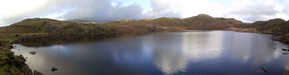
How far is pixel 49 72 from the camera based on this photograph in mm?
47562

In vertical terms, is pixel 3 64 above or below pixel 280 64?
above

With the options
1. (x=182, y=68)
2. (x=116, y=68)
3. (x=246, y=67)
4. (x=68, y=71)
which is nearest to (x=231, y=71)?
(x=246, y=67)

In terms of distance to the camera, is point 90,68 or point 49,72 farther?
point 90,68

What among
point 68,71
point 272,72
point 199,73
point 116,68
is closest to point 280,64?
point 272,72

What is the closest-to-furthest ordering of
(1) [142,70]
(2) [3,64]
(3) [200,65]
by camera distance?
1. (2) [3,64]
2. (1) [142,70]
3. (3) [200,65]

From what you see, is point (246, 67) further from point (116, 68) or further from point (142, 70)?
point (116, 68)

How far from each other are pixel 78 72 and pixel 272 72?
5331cm

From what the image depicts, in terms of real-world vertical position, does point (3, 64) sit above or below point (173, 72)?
above

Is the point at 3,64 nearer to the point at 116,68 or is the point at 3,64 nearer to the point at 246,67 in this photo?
the point at 116,68

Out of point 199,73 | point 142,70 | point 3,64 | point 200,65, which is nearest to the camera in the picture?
point 3,64

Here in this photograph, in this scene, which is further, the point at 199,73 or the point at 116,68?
the point at 116,68

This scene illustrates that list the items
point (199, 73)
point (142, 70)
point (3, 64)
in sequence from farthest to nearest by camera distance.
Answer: point (142, 70) → point (199, 73) → point (3, 64)

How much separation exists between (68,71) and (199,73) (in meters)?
36.5

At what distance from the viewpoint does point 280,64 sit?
2131 inches
